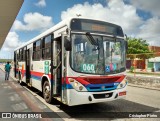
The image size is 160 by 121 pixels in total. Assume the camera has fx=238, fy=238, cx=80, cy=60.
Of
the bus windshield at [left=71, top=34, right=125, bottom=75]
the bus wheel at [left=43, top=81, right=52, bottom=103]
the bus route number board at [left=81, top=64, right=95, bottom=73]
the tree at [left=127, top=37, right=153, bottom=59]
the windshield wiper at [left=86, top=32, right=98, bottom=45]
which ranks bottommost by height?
the bus wheel at [left=43, top=81, right=52, bottom=103]

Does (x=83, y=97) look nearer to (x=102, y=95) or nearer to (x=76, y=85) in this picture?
(x=76, y=85)

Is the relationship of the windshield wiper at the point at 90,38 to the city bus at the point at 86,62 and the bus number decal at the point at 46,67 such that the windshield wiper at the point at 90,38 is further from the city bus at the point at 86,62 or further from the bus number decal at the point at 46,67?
the bus number decal at the point at 46,67

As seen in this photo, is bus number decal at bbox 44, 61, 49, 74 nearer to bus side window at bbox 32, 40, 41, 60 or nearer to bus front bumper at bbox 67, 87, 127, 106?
bus side window at bbox 32, 40, 41, 60

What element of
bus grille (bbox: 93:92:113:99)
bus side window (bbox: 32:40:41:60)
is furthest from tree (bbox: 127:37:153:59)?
bus grille (bbox: 93:92:113:99)

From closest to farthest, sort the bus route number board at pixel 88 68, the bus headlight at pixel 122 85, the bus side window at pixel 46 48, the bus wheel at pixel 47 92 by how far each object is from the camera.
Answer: the bus route number board at pixel 88 68
the bus headlight at pixel 122 85
the bus wheel at pixel 47 92
the bus side window at pixel 46 48

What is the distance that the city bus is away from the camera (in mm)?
7008

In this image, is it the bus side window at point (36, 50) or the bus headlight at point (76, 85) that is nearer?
the bus headlight at point (76, 85)

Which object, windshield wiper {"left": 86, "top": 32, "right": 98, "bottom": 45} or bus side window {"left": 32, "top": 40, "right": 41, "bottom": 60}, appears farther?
bus side window {"left": 32, "top": 40, "right": 41, "bottom": 60}

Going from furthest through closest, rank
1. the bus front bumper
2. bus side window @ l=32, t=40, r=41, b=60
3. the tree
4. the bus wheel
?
the tree, bus side window @ l=32, t=40, r=41, b=60, the bus wheel, the bus front bumper

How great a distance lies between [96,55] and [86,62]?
43 cm

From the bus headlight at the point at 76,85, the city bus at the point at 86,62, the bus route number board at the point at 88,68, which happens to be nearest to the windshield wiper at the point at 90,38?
the city bus at the point at 86,62

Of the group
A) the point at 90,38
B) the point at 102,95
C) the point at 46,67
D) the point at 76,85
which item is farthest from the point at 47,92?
the point at 90,38

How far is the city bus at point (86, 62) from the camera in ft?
23.0

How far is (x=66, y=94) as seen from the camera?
7.12 metres
